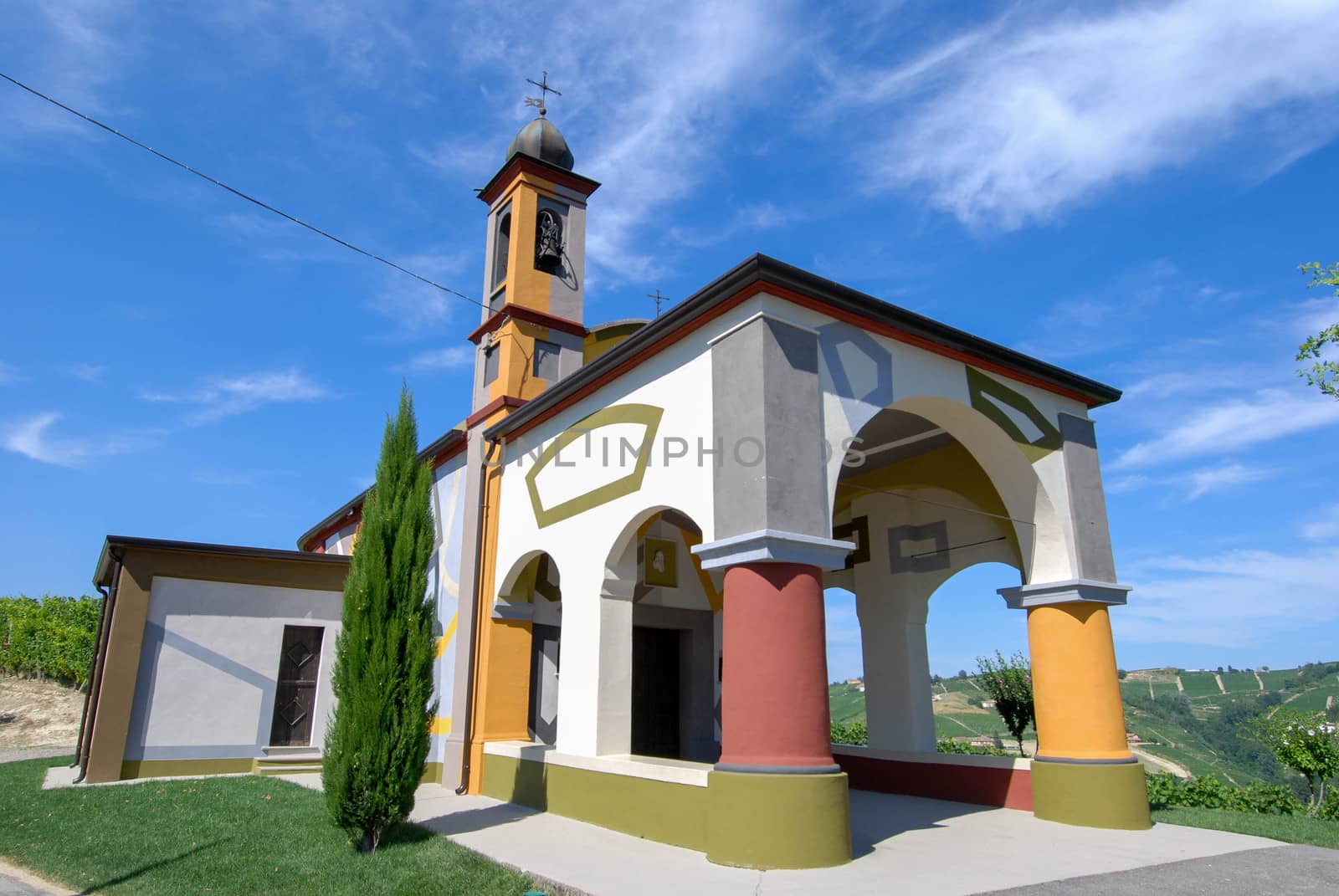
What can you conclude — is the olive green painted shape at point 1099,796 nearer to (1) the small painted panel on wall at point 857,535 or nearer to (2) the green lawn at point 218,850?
(1) the small painted panel on wall at point 857,535

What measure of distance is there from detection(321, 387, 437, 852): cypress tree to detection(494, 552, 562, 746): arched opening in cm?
301

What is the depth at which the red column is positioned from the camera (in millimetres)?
6188

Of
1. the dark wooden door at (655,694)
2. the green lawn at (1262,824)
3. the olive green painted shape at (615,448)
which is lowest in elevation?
the green lawn at (1262,824)

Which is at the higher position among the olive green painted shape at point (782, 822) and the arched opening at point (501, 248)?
the arched opening at point (501, 248)

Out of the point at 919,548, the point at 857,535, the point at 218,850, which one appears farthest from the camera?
the point at 857,535

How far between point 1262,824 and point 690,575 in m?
7.13

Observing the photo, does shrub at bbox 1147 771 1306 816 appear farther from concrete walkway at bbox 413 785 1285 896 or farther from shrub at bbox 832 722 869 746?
shrub at bbox 832 722 869 746

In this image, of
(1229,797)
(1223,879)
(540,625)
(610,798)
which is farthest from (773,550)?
(1229,797)

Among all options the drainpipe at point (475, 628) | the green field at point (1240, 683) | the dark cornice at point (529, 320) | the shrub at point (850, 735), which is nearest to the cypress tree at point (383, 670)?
the drainpipe at point (475, 628)

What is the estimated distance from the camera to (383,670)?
7.12m

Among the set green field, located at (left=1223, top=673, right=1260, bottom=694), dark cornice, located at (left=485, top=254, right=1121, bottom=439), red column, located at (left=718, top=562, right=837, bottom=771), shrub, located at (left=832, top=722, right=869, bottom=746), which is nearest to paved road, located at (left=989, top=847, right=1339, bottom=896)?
red column, located at (left=718, top=562, right=837, bottom=771)

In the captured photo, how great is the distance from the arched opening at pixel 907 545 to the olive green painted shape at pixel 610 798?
4579 millimetres

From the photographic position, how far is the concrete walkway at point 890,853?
549 cm

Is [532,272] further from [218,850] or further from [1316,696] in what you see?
[1316,696]
